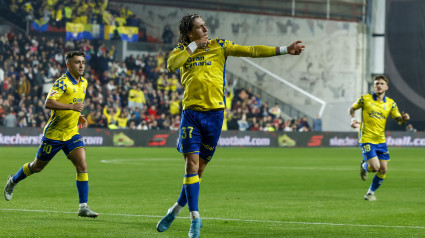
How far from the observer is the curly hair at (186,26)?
8.95 m

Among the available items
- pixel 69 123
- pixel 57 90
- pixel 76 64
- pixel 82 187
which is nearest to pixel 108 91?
pixel 69 123

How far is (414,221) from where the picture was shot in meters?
10.8

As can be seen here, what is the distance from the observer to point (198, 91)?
890cm

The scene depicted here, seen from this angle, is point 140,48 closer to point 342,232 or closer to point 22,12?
point 22,12

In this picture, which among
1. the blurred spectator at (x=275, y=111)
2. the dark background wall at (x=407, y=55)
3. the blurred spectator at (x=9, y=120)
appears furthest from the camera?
the dark background wall at (x=407, y=55)

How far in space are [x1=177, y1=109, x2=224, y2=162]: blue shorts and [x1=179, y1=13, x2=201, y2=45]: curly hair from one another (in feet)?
2.67


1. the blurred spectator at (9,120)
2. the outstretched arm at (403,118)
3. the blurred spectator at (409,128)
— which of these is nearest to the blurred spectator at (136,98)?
the blurred spectator at (9,120)

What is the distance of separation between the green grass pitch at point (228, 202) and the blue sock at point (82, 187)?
34 cm

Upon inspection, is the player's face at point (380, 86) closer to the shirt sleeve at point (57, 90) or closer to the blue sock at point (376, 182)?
the blue sock at point (376, 182)

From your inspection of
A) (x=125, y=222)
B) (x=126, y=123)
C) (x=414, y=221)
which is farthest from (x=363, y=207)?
(x=126, y=123)

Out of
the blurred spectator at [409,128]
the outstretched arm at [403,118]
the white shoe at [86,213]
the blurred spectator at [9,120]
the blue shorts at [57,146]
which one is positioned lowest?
the blurred spectator at [409,128]

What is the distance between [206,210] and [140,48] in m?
33.3

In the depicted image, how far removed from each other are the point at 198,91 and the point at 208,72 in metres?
0.25

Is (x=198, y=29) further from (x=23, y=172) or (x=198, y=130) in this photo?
(x=23, y=172)
